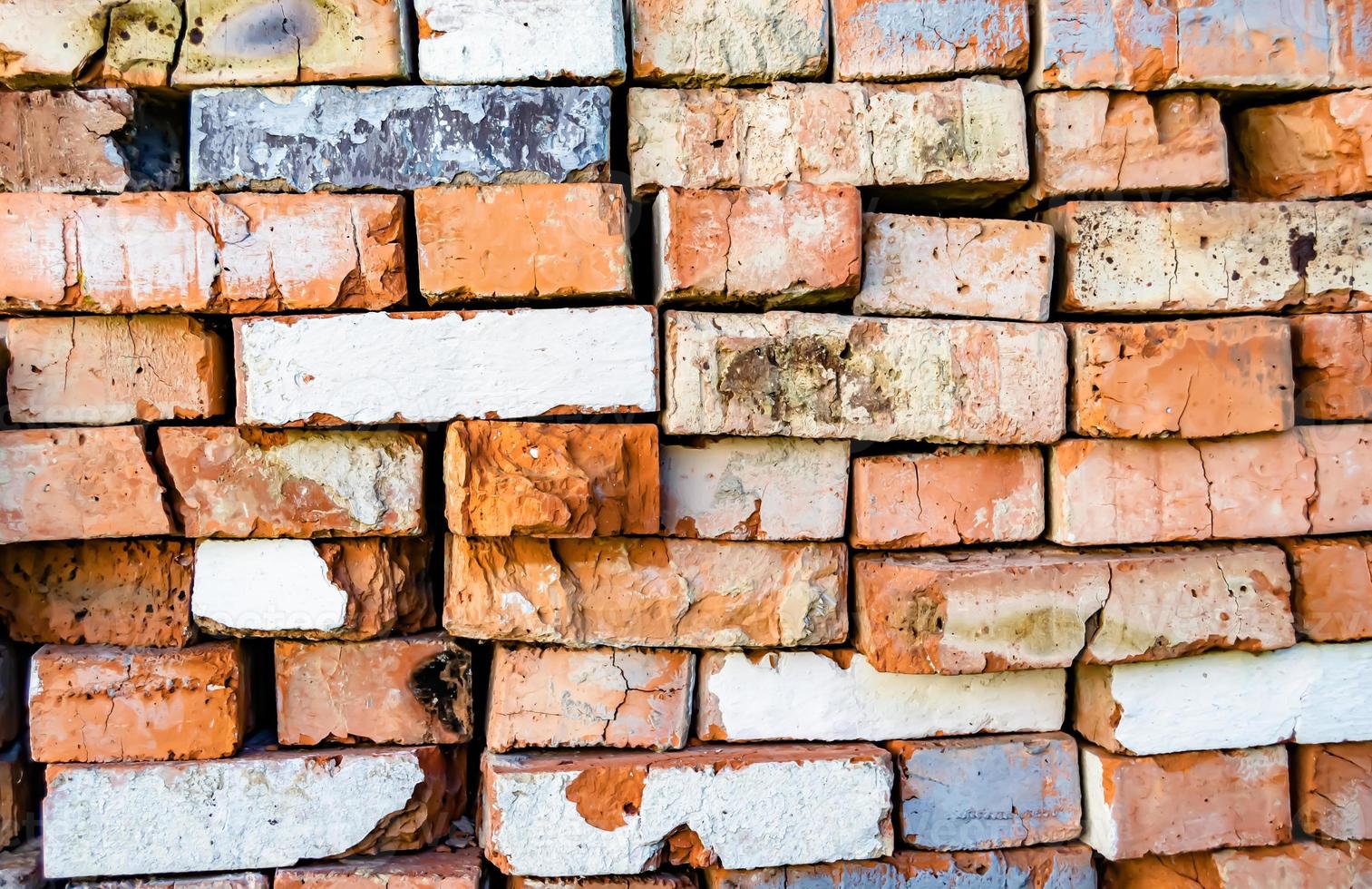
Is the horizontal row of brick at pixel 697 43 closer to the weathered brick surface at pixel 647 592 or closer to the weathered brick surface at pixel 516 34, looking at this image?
the weathered brick surface at pixel 516 34

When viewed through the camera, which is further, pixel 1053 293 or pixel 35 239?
pixel 1053 293

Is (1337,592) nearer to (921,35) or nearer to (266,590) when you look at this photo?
(921,35)

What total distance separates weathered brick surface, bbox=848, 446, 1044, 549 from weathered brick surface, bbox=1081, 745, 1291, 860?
593mm

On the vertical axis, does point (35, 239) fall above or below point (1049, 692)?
above

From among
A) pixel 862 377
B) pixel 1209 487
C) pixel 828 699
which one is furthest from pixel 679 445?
pixel 1209 487

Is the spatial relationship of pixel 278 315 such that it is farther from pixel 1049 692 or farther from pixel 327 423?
pixel 1049 692

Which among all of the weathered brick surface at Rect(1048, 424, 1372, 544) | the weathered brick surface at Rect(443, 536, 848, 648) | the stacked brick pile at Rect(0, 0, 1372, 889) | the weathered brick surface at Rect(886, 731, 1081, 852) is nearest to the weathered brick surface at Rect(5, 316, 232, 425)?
the stacked brick pile at Rect(0, 0, 1372, 889)

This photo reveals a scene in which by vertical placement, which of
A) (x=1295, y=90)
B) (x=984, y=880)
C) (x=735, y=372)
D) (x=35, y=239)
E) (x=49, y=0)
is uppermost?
(x=49, y=0)

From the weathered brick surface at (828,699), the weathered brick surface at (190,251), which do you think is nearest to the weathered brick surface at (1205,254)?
the weathered brick surface at (828,699)

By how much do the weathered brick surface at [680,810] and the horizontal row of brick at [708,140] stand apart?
1.28 m

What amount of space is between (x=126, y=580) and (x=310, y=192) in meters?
0.96

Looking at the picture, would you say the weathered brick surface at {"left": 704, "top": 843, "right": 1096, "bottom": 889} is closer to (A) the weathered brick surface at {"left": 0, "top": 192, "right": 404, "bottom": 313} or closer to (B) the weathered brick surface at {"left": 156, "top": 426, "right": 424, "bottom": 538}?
(B) the weathered brick surface at {"left": 156, "top": 426, "right": 424, "bottom": 538}

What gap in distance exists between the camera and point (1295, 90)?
2193mm

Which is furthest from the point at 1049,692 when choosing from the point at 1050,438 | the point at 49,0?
the point at 49,0
